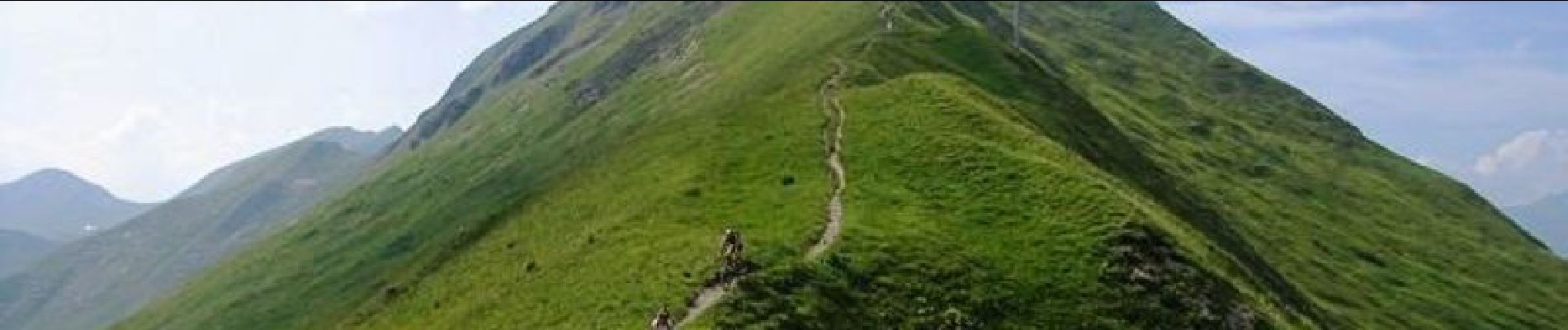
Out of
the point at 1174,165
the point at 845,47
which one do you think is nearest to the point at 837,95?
the point at 845,47

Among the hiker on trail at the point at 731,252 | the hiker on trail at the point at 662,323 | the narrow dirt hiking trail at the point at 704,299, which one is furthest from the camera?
the hiker on trail at the point at 731,252

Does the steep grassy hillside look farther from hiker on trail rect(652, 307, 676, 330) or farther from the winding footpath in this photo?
hiker on trail rect(652, 307, 676, 330)

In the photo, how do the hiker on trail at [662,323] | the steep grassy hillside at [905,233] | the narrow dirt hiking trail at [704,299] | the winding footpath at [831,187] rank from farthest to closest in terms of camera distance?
the steep grassy hillside at [905,233]
the winding footpath at [831,187]
the narrow dirt hiking trail at [704,299]
the hiker on trail at [662,323]

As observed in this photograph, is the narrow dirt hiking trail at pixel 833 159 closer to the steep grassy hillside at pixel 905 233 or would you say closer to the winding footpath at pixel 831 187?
the winding footpath at pixel 831 187

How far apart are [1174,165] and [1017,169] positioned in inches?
3591

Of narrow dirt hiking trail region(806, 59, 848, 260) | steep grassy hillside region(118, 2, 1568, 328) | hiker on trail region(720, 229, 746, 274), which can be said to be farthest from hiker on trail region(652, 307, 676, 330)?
narrow dirt hiking trail region(806, 59, 848, 260)

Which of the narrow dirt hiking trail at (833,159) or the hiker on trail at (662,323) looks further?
the narrow dirt hiking trail at (833,159)

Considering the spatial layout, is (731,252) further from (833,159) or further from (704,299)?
(833,159)

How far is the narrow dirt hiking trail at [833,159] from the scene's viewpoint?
8669 cm

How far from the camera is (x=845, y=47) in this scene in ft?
548

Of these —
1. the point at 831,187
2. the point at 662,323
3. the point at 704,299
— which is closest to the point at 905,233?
the point at 831,187

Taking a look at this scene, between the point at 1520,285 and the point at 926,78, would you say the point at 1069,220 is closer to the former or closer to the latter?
the point at 926,78

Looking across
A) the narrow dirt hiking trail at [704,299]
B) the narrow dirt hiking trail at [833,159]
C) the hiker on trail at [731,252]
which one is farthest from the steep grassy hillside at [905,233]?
the hiker on trail at [731,252]

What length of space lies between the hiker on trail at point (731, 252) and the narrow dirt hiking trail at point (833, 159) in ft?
14.1
